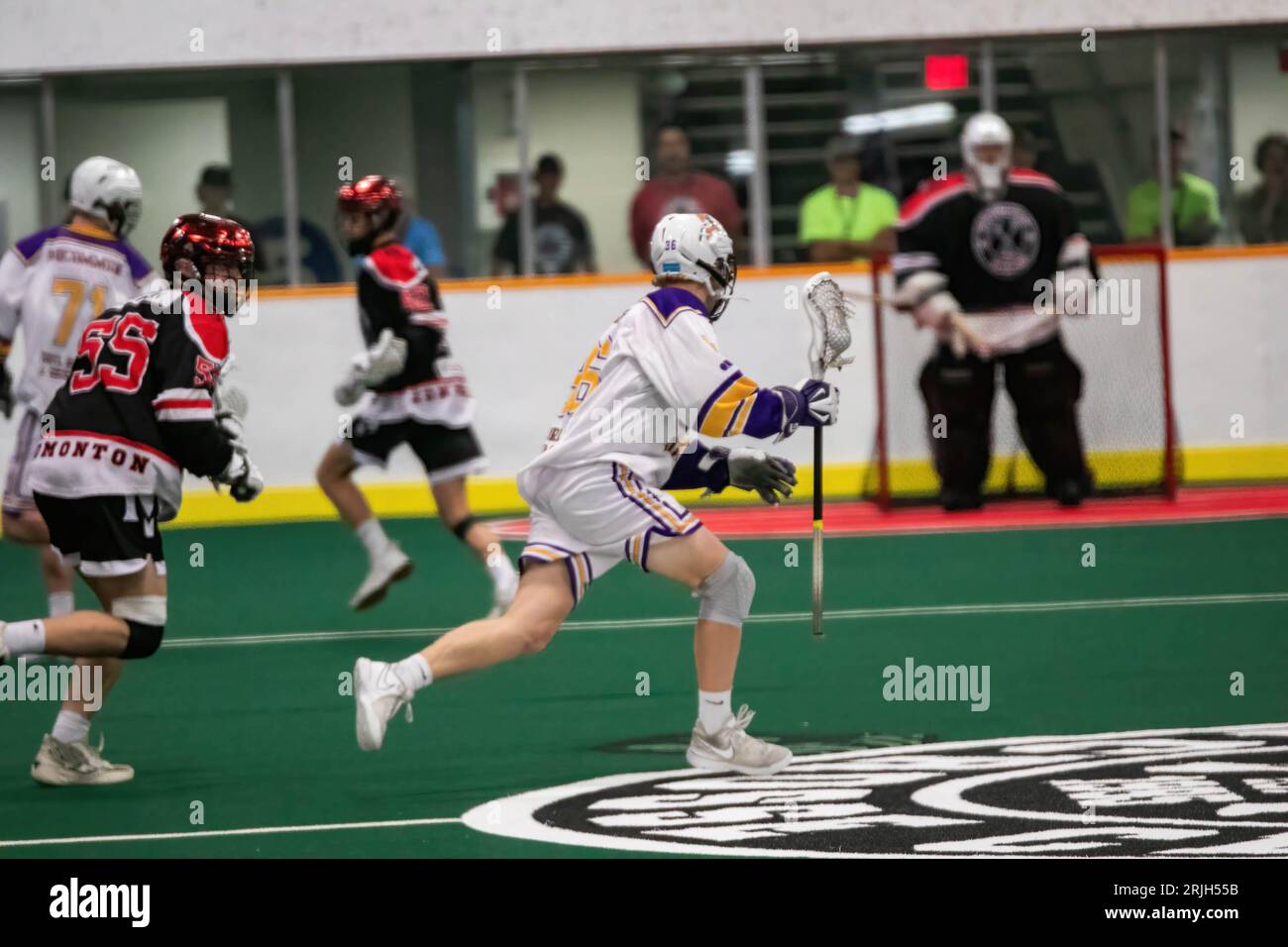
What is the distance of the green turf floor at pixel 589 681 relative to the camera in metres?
5.92

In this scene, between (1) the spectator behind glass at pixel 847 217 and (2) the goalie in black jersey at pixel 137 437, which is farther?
(1) the spectator behind glass at pixel 847 217

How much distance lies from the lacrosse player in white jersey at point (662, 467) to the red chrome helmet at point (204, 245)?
990mm

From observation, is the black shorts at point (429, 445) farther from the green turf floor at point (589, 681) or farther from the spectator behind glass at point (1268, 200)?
the spectator behind glass at point (1268, 200)

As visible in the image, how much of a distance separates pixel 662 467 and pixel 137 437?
1406 millimetres

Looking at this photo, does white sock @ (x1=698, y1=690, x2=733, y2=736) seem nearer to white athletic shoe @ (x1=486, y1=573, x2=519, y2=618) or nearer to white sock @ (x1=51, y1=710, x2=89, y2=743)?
white sock @ (x1=51, y1=710, x2=89, y2=743)

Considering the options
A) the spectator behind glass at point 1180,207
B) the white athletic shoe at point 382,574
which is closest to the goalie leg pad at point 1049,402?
the spectator behind glass at point 1180,207

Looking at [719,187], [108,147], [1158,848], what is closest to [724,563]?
[1158,848]

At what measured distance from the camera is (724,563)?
6.02 meters

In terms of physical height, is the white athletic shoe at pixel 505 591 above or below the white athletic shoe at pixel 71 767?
above

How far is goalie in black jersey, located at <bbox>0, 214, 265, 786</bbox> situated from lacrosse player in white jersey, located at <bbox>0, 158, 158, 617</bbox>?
2.12 metres

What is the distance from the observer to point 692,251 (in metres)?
6.07

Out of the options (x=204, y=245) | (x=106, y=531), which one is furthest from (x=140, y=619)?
(x=204, y=245)

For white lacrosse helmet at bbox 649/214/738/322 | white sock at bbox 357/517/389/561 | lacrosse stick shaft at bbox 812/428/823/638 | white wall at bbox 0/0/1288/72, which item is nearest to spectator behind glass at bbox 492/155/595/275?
white wall at bbox 0/0/1288/72

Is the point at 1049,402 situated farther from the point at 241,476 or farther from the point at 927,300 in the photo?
the point at 241,476
